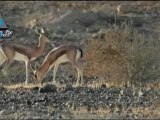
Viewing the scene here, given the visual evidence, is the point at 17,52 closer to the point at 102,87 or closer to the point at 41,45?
the point at 41,45

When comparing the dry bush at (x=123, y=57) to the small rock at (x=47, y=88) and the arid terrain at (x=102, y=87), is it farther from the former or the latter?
the small rock at (x=47, y=88)

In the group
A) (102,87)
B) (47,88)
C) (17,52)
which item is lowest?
(102,87)

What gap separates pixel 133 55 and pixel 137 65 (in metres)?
0.35

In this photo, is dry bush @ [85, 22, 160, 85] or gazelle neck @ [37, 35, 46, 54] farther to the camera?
gazelle neck @ [37, 35, 46, 54]

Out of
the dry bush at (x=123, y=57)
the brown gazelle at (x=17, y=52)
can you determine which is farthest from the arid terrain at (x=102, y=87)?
the brown gazelle at (x=17, y=52)

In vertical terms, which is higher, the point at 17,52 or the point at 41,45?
the point at 41,45

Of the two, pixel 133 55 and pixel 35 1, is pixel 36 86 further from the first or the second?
pixel 35 1

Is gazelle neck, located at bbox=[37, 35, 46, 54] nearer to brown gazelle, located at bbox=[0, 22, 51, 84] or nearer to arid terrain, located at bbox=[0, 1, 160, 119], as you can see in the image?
brown gazelle, located at bbox=[0, 22, 51, 84]

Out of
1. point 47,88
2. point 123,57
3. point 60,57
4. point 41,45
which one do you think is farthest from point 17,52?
point 47,88

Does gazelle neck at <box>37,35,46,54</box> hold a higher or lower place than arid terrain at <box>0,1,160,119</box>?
higher

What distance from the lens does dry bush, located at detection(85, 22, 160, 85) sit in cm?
1872

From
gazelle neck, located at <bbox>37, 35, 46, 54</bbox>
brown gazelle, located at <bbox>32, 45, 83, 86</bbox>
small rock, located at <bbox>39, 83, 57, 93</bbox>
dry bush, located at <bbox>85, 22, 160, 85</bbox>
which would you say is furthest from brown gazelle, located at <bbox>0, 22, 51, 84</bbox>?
small rock, located at <bbox>39, 83, 57, 93</bbox>

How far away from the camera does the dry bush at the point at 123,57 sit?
18719 mm

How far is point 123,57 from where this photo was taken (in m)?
18.8
